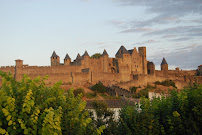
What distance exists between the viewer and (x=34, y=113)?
33.7 ft

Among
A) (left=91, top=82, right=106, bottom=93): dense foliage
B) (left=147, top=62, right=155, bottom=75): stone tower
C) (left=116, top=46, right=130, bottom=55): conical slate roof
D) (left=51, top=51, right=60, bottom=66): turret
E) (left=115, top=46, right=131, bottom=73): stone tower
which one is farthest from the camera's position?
(left=147, top=62, right=155, bottom=75): stone tower

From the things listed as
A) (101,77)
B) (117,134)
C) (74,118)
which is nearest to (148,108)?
(117,134)

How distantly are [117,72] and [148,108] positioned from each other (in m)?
49.1

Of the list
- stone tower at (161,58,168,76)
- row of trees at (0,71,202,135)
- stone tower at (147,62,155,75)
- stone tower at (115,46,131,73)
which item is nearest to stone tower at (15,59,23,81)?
stone tower at (115,46,131,73)

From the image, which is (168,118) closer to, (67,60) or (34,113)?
(34,113)

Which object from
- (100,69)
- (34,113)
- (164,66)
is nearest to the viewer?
(34,113)

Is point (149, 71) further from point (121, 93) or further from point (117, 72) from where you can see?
point (121, 93)

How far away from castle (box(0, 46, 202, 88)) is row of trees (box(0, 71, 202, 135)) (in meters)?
36.4

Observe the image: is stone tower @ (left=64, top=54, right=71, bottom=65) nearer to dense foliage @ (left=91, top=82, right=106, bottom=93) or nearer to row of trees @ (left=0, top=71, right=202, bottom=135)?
dense foliage @ (left=91, top=82, right=106, bottom=93)

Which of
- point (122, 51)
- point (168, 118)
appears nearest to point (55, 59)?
point (122, 51)

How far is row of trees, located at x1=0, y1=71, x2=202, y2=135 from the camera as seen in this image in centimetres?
1003

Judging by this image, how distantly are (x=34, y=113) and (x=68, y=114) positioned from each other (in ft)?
6.75

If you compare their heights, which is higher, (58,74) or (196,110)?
(58,74)

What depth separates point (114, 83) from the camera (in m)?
59.9
